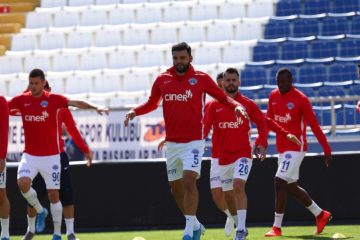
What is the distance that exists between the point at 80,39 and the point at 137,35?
163cm

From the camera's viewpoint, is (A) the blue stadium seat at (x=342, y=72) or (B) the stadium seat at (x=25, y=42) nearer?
(A) the blue stadium seat at (x=342, y=72)

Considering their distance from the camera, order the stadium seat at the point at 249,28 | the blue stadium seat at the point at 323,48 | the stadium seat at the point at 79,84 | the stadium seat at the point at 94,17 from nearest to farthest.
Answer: the blue stadium seat at the point at 323,48, the stadium seat at the point at 79,84, the stadium seat at the point at 249,28, the stadium seat at the point at 94,17

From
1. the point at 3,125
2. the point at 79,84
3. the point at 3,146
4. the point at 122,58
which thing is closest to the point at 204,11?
the point at 122,58

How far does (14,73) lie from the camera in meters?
25.8

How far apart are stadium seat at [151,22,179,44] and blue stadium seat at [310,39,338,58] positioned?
385 cm

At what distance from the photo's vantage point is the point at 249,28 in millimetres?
25203

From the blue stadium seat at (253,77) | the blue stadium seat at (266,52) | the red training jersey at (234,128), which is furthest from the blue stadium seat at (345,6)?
the red training jersey at (234,128)

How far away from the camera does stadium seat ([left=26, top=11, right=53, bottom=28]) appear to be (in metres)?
27.6

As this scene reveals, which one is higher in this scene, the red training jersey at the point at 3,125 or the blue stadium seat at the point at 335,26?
the blue stadium seat at the point at 335,26

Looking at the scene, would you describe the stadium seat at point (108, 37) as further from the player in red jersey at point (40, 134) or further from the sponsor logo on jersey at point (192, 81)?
the sponsor logo on jersey at point (192, 81)

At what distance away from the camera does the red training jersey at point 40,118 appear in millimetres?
12383

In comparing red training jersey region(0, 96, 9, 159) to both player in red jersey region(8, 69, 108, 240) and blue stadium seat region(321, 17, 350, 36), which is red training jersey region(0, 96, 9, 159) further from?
blue stadium seat region(321, 17, 350, 36)

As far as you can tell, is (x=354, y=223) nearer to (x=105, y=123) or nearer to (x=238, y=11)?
(x=105, y=123)

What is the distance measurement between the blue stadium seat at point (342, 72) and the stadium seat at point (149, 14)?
5.90 m
